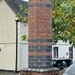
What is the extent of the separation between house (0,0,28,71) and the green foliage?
10975 millimetres

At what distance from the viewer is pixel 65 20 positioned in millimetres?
14633

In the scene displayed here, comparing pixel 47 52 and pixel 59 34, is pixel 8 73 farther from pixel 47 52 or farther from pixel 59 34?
pixel 47 52

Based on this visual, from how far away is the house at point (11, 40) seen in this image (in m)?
26.9

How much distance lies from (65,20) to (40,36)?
689 cm

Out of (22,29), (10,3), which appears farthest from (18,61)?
(10,3)

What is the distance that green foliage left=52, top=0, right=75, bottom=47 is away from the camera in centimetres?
1346

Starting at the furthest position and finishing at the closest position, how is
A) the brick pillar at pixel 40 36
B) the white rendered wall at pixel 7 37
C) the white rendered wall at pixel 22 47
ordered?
the white rendered wall at pixel 7 37 → the white rendered wall at pixel 22 47 → the brick pillar at pixel 40 36

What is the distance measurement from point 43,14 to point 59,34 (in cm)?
834

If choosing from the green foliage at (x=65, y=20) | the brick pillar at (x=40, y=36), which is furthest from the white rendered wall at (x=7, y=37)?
the brick pillar at (x=40, y=36)

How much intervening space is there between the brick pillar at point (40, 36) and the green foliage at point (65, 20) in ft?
17.8

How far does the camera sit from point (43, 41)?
7.93 m

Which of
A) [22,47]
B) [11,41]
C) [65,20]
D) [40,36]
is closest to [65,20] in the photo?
[65,20]

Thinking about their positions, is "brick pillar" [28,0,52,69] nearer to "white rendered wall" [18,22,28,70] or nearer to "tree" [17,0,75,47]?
"tree" [17,0,75,47]

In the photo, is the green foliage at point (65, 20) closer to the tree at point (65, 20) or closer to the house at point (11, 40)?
the tree at point (65, 20)
